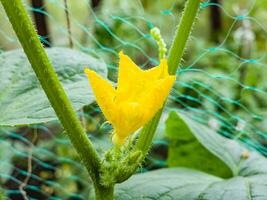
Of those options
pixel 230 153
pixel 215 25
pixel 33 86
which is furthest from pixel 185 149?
pixel 215 25

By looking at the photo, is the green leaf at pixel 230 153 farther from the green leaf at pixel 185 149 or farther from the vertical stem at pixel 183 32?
the vertical stem at pixel 183 32

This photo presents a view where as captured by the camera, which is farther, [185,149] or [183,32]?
[185,149]

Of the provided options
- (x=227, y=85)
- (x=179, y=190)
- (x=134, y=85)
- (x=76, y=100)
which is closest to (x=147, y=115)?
(x=134, y=85)

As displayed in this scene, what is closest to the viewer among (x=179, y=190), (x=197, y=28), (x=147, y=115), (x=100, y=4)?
(x=147, y=115)

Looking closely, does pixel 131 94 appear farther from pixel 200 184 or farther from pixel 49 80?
pixel 200 184

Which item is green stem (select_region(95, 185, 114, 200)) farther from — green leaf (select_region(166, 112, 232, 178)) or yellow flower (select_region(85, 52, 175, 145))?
green leaf (select_region(166, 112, 232, 178))

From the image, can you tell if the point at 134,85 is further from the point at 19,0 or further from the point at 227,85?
the point at 227,85
